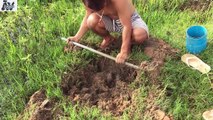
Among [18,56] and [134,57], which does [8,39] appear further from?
[134,57]

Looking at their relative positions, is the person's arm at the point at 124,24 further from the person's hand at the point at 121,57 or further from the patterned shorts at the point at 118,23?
the patterned shorts at the point at 118,23

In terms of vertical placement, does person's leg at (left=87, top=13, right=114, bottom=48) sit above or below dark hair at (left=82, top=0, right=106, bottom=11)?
below

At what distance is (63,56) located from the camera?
159 inches

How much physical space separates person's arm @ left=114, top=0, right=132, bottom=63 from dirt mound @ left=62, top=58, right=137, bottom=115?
6.8 inches

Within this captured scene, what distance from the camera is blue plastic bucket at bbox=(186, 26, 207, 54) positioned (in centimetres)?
390

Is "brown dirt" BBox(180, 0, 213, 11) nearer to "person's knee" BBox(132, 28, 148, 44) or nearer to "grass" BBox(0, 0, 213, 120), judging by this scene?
"grass" BBox(0, 0, 213, 120)

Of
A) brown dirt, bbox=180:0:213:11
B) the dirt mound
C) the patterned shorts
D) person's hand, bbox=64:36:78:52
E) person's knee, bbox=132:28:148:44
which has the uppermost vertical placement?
brown dirt, bbox=180:0:213:11

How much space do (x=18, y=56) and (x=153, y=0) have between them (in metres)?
1.57

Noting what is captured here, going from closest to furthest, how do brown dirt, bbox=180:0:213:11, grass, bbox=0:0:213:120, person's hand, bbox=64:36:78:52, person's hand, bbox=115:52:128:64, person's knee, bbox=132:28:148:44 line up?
1. grass, bbox=0:0:213:120
2. person's hand, bbox=115:52:128:64
3. person's knee, bbox=132:28:148:44
4. person's hand, bbox=64:36:78:52
5. brown dirt, bbox=180:0:213:11

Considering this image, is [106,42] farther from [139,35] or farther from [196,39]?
[196,39]

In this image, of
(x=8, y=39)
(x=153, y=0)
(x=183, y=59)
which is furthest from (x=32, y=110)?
(x=153, y=0)

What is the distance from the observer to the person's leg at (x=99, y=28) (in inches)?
157

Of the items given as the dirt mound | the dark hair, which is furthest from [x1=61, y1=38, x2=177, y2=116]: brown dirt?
the dark hair

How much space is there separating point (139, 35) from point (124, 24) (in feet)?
0.73
